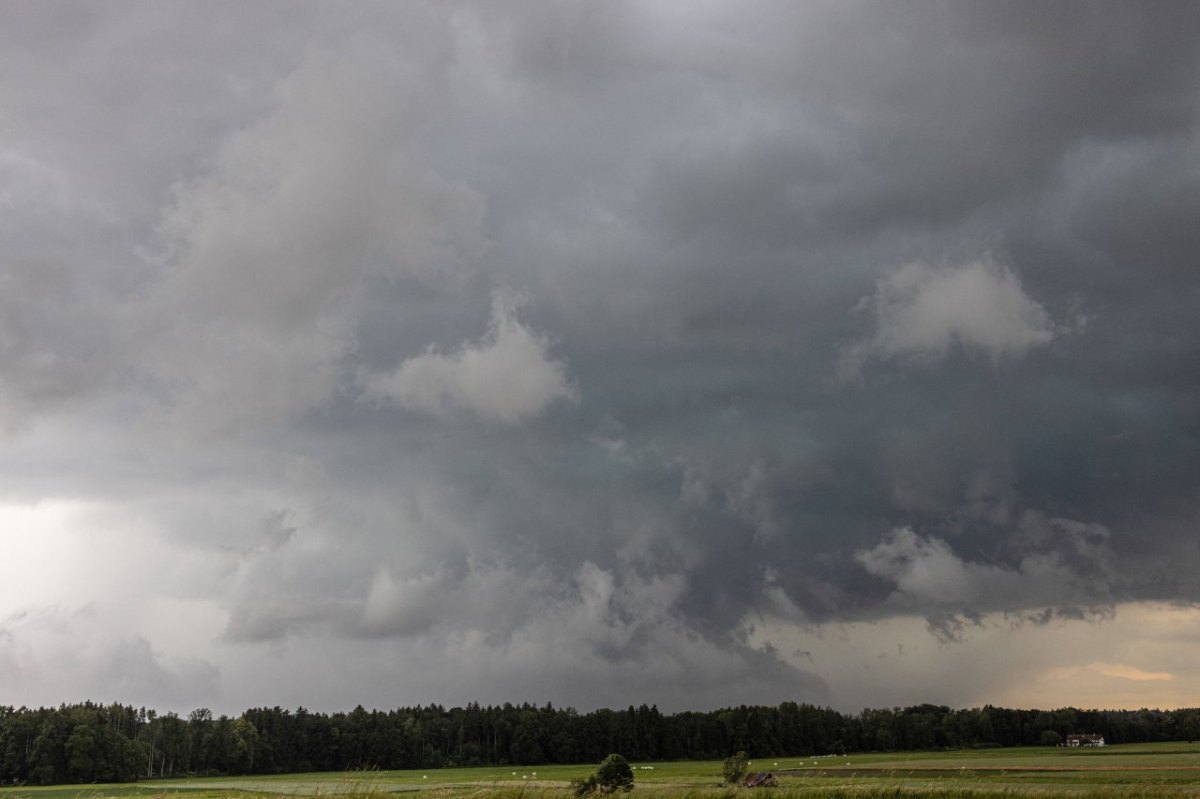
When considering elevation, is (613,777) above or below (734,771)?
above

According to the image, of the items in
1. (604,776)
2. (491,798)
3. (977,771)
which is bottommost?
(977,771)

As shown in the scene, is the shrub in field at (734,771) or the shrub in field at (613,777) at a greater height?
the shrub in field at (613,777)

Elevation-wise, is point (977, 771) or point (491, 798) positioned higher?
point (491, 798)

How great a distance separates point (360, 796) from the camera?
724 inches

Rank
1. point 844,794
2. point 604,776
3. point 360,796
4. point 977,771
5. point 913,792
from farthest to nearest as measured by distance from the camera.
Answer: point 977,771, point 604,776, point 913,792, point 844,794, point 360,796

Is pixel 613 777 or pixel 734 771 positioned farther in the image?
pixel 734 771

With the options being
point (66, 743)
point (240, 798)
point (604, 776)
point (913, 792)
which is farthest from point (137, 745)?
point (913, 792)

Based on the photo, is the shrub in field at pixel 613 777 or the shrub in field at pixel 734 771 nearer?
the shrub in field at pixel 613 777

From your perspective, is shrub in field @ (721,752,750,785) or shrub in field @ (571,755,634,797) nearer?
shrub in field @ (571,755,634,797)

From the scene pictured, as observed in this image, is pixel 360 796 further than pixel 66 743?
No

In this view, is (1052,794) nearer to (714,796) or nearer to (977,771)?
(714,796)

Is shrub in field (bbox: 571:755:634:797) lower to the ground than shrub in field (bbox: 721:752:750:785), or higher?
higher

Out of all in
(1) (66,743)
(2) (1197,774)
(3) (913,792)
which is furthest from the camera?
(1) (66,743)

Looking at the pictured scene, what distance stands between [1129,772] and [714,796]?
302 ft
